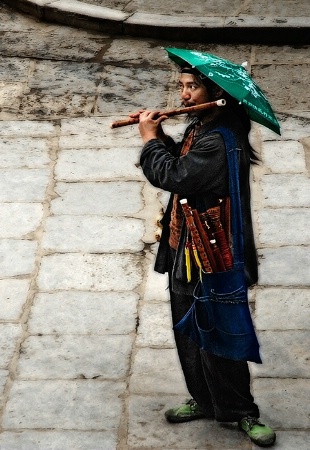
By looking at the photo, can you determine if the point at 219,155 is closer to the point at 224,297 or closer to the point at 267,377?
the point at 224,297

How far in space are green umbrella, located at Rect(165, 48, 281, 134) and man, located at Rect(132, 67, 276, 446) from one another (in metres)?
0.07

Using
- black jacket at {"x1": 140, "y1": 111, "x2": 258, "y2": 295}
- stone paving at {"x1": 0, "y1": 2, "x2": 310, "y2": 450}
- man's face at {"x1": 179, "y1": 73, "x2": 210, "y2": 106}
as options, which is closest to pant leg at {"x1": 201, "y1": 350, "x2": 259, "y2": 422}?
stone paving at {"x1": 0, "y1": 2, "x2": 310, "y2": 450}

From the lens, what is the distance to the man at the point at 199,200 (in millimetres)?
4219

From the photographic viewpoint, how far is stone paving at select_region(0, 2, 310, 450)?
4.89 m

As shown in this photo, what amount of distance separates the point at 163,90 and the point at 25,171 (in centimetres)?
159

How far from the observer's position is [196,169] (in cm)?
419

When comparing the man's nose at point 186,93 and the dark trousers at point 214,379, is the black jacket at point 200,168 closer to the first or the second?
the man's nose at point 186,93

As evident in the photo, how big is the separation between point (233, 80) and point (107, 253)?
7.52 feet

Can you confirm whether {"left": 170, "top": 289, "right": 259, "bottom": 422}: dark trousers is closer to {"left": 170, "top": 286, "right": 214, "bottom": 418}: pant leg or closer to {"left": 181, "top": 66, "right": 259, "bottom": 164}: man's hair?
{"left": 170, "top": 286, "right": 214, "bottom": 418}: pant leg

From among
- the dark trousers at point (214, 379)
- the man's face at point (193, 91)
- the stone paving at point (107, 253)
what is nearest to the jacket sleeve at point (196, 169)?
the man's face at point (193, 91)

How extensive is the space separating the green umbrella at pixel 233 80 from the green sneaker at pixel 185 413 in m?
1.38

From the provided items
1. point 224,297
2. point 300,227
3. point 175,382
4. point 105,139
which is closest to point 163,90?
point 105,139

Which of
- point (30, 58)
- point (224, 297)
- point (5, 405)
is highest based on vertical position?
point (224, 297)

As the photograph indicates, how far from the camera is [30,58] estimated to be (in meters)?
8.74
